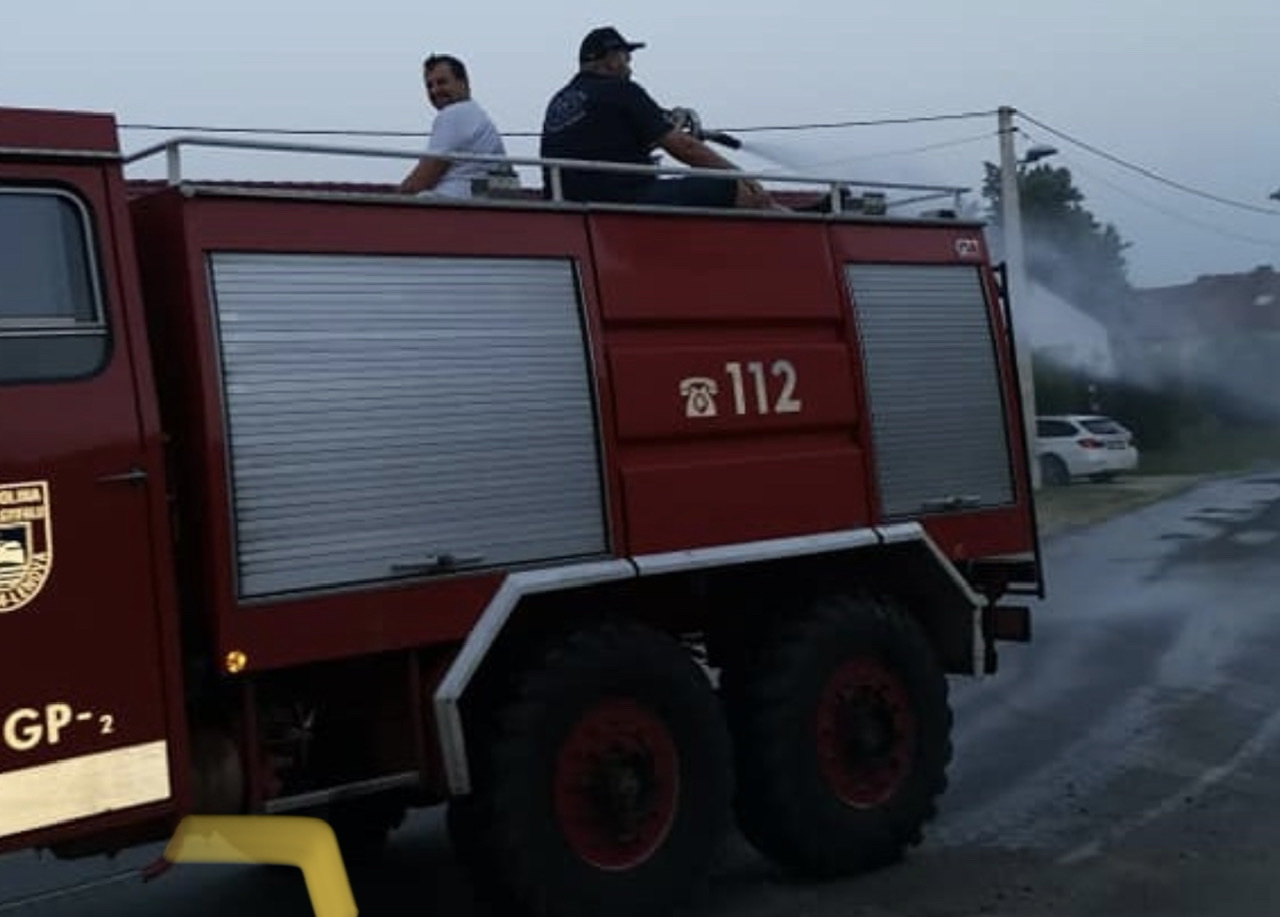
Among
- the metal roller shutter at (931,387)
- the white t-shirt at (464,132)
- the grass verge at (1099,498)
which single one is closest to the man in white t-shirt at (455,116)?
the white t-shirt at (464,132)

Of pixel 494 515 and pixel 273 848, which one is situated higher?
pixel 494 515

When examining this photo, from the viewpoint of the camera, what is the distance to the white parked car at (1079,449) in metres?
39.4

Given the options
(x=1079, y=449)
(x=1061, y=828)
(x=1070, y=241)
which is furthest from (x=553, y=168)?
(x=1070, y=241)

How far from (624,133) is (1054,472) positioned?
34.4 m

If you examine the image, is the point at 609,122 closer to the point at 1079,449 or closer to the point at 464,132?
the point at 464,132

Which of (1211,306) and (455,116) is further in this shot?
(1211,306)

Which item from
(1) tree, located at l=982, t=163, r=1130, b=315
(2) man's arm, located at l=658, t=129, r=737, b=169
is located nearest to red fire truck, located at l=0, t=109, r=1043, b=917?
(2) man's arm, located at l=658, t=129, r=737, b=169

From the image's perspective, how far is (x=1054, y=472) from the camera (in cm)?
4022

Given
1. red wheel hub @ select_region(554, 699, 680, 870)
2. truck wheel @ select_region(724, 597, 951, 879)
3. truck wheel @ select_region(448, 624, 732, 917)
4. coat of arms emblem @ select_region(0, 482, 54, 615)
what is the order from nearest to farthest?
1. coat of arms emblem @ select_region(0, 482, 54, 615)
2. truck wheel @ select_region(448, 624, 732, 917)
3. red wheel hub @ select_region(554, 699, 680, 870)
4. truck wheel @ select_region(724, 597, 951, 879)

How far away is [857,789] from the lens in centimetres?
701

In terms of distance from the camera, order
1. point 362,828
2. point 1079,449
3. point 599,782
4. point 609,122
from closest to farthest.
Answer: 1. point 599,782
2. point 609,122
3. point 362,828
4. point 1079,449

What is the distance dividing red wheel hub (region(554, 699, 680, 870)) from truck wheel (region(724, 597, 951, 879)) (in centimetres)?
63

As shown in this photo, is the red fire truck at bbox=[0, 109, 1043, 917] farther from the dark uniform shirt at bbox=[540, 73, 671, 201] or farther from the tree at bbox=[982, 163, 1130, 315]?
the tree at bbox=[982, 163, 1130, 315]

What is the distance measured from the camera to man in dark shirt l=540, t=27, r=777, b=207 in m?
6.89
